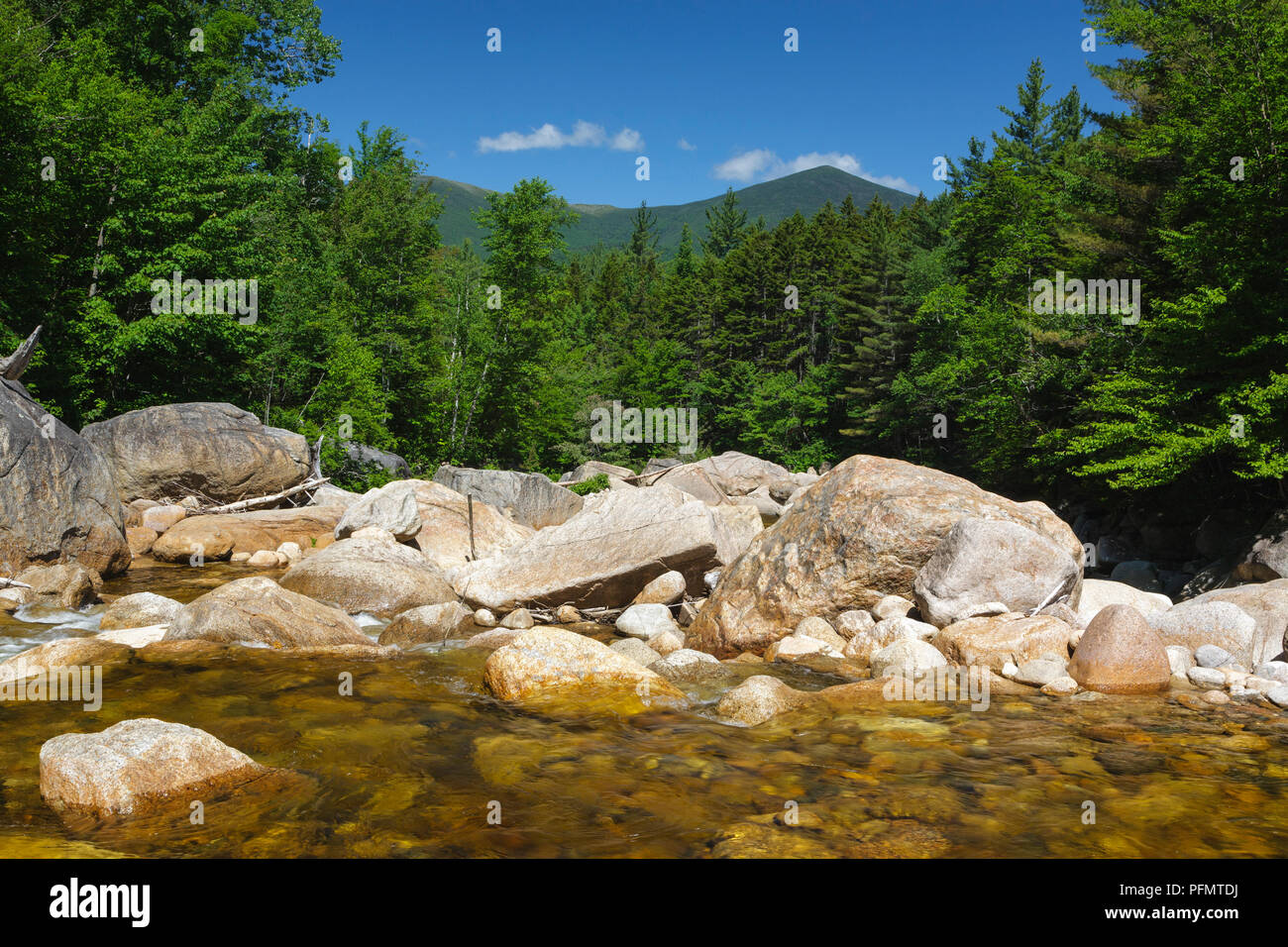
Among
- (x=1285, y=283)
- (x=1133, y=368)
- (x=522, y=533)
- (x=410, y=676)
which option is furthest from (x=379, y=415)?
(x=1285, y=283)

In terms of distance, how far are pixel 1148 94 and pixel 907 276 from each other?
2019cm

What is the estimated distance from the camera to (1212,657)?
28.8ft

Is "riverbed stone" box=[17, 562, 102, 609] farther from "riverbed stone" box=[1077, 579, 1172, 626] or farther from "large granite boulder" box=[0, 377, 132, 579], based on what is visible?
"riverbed stone" box=[1077, 579, 1172, 626]

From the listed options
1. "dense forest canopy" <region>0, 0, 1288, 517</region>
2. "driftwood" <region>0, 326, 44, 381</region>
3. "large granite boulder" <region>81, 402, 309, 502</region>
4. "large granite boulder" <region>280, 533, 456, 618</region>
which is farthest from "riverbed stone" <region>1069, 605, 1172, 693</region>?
"large granite boulder" <region>81, 402, 309, 502</region>

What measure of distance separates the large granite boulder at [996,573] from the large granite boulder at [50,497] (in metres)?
13.6

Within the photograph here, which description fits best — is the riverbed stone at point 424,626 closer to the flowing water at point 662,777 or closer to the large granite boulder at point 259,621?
the large granite boulder at point 259,621

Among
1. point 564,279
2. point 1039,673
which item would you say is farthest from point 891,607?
point 564,279

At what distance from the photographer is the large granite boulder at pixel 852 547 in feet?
33.8

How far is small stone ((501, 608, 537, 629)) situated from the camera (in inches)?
460

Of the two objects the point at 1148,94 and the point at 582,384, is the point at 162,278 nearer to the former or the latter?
the point at 582,384

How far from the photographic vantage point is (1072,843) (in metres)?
5.14

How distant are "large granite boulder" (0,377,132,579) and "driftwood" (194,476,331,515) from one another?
4911mm
